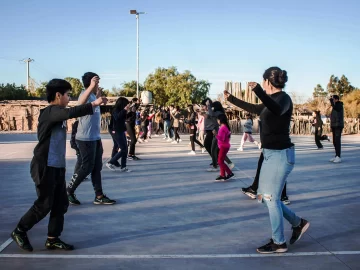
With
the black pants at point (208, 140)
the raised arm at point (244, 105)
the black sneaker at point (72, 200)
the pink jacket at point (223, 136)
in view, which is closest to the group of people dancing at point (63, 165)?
the raised arm at point (244, 105)

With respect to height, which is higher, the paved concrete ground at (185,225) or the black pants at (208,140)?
the black pants at (208,140)

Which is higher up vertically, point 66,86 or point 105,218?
point 66,86

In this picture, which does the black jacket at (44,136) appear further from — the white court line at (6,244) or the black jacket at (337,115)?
the black jacket at (337,115)

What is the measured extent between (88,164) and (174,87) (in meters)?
48.1

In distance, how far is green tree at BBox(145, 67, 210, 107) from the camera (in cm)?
5447

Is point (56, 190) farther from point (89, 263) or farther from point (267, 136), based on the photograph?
point (267, 136)

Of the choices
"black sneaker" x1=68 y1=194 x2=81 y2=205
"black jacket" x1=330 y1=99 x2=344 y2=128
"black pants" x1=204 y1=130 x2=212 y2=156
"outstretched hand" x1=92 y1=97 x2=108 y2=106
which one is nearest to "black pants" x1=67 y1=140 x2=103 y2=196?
"black sneaker" x1=68 y1=194 x2=81 y2=205

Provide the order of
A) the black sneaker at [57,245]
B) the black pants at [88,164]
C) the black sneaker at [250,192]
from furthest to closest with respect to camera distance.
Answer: the black sneaker at [250,192] → the black pants at [88,164] → the black sneaker at [57,245]

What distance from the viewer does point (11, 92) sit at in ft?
155

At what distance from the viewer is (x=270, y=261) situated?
14.8 feet

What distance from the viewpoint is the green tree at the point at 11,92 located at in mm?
47156

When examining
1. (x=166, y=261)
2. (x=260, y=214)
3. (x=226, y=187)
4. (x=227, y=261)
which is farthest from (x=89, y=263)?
(x=226, y=187)

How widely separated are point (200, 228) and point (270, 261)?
1.40 m

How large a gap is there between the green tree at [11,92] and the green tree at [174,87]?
1460cm
